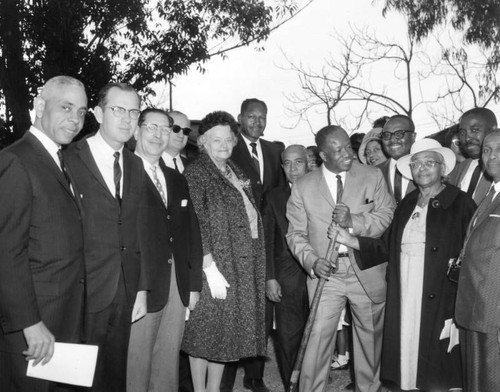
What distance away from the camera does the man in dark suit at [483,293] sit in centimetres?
401

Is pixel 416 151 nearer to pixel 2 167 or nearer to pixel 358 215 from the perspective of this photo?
pixel 358 215

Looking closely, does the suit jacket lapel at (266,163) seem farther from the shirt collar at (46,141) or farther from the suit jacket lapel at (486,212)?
the shirt collar at (46,141)

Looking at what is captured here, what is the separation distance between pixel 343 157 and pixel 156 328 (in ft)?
6.94

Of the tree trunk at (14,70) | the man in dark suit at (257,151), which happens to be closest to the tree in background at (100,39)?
the tree trunk at (14,70)

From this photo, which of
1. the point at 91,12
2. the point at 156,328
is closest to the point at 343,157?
the point at 156,328

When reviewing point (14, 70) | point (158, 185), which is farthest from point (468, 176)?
point (14, 70)

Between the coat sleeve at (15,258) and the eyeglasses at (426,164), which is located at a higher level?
the eyeglasses at (426,164)

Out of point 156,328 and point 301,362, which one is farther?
point 301,362

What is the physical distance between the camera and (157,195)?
4.55 m

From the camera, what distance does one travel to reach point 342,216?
5.12 m

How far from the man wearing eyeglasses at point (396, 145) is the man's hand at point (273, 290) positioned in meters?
1.42

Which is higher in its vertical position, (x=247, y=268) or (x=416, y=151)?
(x=416, y=151)

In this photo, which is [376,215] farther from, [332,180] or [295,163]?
[295,163]

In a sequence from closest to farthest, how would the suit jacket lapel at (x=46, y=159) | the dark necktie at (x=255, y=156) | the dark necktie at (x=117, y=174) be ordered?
the suit jacket lapel at (x=46, y=159)
the dark necktie at (x=117, y=174)
the dark necktie at (x=255, y=156)
